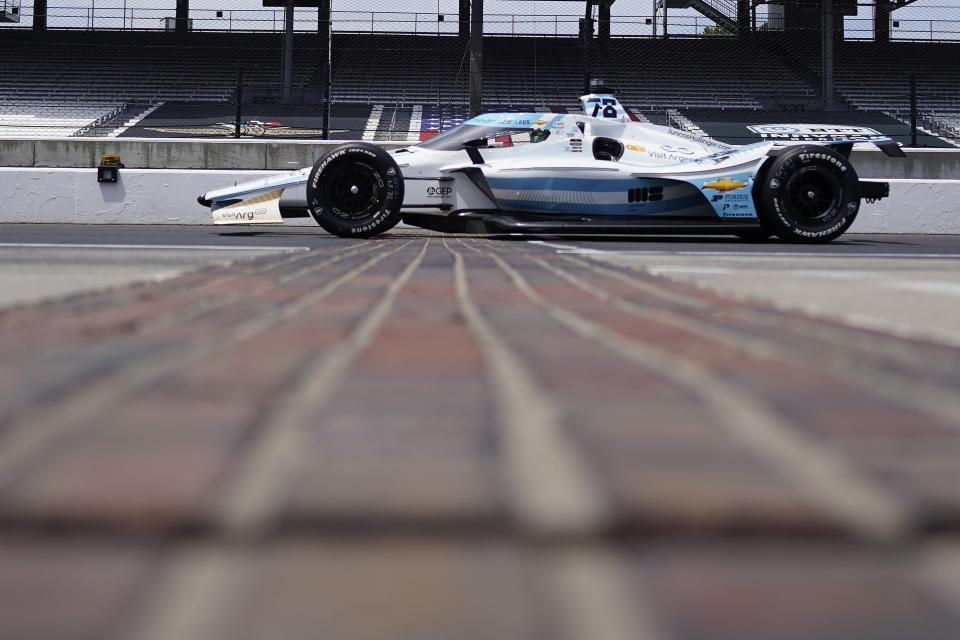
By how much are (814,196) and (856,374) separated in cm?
680

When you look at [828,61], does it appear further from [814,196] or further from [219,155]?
[814,196]

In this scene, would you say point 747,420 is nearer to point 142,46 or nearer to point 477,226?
point 477,226

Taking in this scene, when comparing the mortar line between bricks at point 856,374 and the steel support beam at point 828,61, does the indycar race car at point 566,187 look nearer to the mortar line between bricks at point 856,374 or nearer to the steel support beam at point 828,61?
the mortar line between bricks at point 856,374

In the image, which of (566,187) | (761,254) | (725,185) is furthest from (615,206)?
(761,254)

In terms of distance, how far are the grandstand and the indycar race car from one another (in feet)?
49.9

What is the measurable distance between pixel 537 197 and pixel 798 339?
5978 mm

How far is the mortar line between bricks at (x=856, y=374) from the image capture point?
46.0 inches

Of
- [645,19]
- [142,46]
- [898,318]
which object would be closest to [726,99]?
[645,19]

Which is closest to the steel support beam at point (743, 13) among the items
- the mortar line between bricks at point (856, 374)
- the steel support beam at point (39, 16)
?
the steel support beam at point (39, 16)

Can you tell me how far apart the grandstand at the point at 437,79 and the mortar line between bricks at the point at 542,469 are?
72.6 feet

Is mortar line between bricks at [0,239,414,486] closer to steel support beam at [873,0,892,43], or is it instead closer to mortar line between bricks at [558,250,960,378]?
mortar line between bricks at [558,250,960,378]

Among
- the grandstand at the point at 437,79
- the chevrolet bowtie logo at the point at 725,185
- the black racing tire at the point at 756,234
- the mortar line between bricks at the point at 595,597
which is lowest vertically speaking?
the mortar line between bricks at the point at 595,597

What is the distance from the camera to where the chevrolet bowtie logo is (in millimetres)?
7672

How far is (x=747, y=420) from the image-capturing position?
3.43 feet
